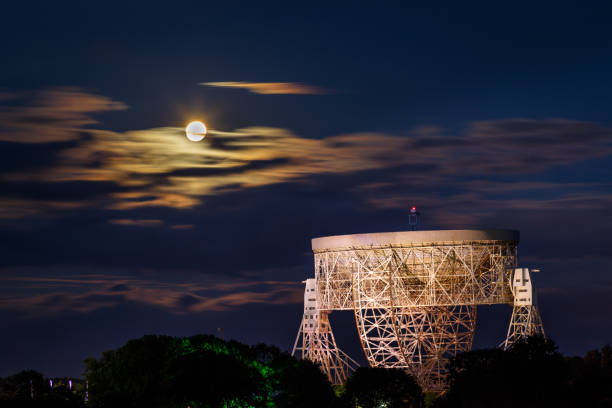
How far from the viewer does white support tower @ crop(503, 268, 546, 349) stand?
9262 centimetres

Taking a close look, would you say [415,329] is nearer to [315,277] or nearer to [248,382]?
[315,277]

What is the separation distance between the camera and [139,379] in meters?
77.2

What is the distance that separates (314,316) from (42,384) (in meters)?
27.3

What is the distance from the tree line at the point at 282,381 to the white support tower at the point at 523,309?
33.2 ft

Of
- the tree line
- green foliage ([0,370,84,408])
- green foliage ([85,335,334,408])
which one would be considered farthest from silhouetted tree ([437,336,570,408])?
green foliage ([0,370,84,408])

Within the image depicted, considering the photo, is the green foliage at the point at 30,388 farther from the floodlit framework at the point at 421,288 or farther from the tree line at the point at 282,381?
the floodlit framework at the point at 421,288

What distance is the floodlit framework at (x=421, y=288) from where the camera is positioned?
91875mm

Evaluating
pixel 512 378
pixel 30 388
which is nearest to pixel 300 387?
pixel 512 378

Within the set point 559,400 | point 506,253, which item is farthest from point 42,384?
point 559,400

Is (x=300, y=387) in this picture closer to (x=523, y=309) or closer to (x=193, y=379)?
(x=193, y=379)

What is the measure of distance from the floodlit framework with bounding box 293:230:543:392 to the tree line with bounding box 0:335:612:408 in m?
8.01

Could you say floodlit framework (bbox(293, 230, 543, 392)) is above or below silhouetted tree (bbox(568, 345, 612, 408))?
above

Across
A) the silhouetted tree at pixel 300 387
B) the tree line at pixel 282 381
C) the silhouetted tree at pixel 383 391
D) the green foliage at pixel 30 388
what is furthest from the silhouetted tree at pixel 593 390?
the green foliage at pixel 30 388

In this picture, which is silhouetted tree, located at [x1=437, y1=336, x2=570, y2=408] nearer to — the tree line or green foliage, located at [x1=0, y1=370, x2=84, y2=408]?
the tree line
